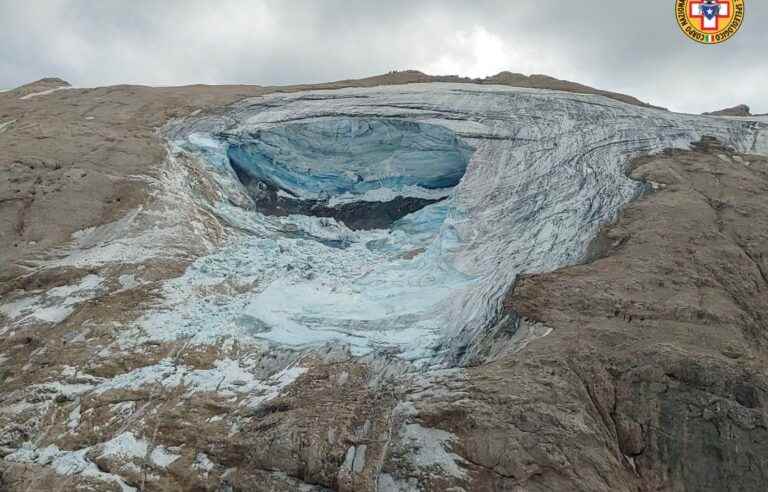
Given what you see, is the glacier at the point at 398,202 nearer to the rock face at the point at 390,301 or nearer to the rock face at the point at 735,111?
the rock face at the point at 390,301

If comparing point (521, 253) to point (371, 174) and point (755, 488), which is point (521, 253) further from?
point (371, 174)

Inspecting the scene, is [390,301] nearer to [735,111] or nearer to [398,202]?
[398,202]

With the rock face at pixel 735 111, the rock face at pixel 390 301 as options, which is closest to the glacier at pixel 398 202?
the rock face at pixel 390 301

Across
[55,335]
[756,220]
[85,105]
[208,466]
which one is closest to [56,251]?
[55,335]

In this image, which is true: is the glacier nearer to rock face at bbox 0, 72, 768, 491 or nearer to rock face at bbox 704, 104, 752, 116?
rock face at bbox 0, 72, 768, 491

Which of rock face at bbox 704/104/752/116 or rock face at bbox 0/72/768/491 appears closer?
rock face at bbox 0/72/768/491

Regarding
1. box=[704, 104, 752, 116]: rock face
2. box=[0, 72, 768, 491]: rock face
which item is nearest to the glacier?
box=[0, 72, 768, 491]: rock face
